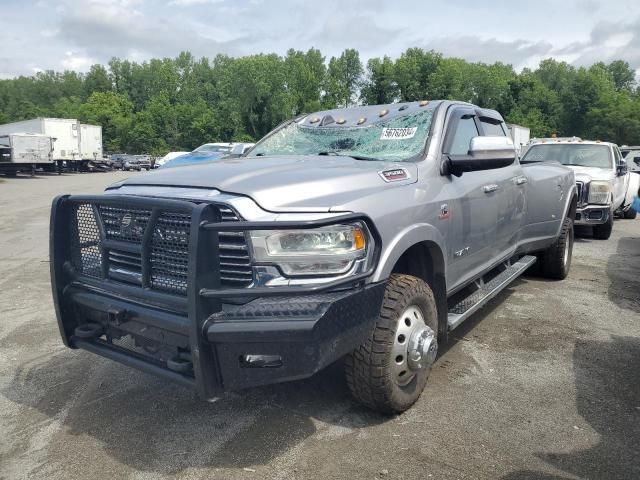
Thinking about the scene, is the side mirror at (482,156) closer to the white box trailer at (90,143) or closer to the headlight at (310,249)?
the headlight at (310,249)

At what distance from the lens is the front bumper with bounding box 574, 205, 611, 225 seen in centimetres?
984

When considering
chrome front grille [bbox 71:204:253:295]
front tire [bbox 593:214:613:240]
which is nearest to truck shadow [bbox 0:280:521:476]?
chrome front grille [bbox 71:204:253:295]

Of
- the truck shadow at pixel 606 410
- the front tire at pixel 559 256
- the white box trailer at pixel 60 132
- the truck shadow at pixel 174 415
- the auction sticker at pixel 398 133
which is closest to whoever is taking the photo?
the truck shadow at pixel 606 410

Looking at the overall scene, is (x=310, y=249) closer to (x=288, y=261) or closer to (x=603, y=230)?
(x=288, y=261)

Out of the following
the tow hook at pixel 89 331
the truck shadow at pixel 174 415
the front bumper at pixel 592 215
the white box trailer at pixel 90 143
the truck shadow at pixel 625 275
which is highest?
the white box trailer at pixel 90 143

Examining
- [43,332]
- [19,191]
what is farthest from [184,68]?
[43,332]

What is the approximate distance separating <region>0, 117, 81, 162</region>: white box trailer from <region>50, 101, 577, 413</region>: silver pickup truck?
116 ft

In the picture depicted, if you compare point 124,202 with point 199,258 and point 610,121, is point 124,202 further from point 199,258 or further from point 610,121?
point 610,121

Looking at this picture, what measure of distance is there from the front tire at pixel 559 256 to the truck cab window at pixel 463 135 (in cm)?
261

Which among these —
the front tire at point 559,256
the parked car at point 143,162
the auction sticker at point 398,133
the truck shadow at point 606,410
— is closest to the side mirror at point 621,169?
the front tire at point 559,256

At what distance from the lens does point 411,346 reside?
3270 millimetres

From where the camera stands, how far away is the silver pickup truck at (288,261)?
2.62 m

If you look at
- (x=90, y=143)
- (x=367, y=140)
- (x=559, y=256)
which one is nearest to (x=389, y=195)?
(x=367, y=140)

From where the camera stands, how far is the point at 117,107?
81.1 metres
